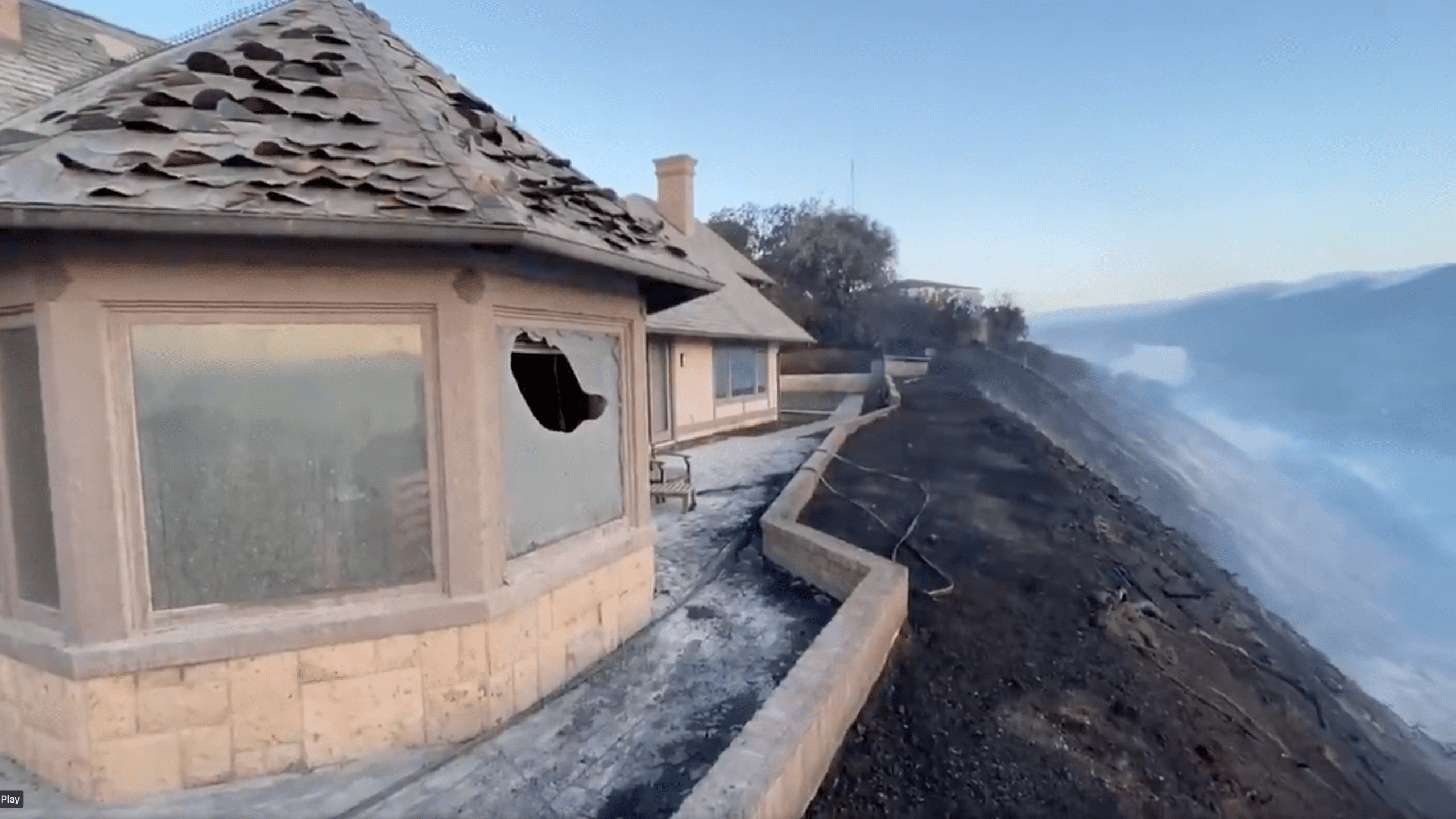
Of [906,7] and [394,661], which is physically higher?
[906,7]

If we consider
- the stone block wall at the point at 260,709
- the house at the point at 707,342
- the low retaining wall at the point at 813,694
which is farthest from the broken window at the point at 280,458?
the house at the point at 707,342

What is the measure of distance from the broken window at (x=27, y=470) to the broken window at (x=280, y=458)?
562 millimetres

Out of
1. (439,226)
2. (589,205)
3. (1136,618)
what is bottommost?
(1136,618)

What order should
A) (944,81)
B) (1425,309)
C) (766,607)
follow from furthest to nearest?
(1425,309)
(944,81)
(766,607)

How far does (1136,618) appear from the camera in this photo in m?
7.65

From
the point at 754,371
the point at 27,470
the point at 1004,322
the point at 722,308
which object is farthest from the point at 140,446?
the point at 1004,322

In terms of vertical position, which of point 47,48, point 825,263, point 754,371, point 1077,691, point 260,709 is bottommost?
point 1077,691

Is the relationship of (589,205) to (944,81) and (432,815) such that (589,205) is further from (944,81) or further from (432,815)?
(944,81)

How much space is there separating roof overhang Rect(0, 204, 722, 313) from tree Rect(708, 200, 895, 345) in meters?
36.4

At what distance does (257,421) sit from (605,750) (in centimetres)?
262

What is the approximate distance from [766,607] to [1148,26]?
19.5 m

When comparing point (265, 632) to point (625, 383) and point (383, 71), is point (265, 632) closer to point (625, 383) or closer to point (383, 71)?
point (625, 383)

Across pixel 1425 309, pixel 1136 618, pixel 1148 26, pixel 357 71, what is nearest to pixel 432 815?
pixel 357 71

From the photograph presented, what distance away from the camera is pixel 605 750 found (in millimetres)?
4160
